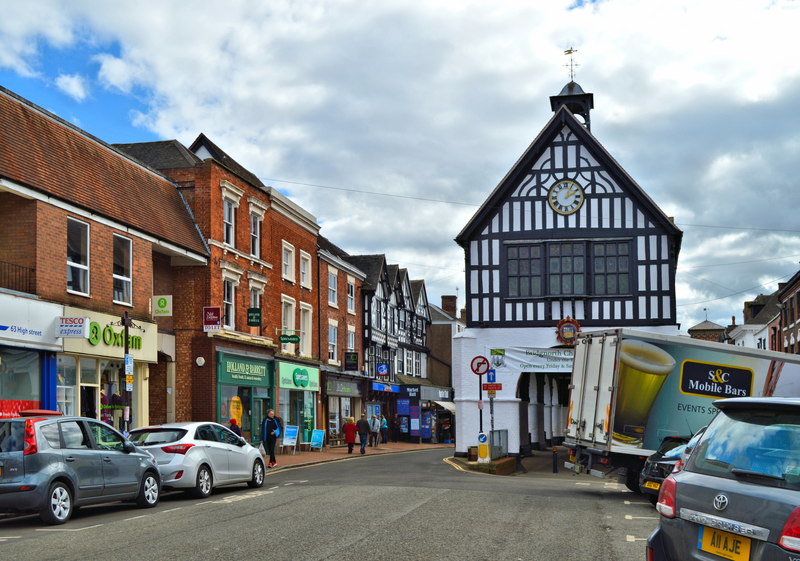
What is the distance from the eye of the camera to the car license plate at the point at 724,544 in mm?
5242

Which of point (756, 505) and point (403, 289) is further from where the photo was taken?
point (403, 289)

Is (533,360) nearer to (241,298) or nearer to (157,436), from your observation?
(241,298)

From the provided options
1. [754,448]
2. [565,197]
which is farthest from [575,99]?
[754,448]

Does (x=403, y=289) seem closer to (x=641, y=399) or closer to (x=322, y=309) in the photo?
(x=322, y=309)

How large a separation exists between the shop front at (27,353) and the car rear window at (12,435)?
636 centimetres

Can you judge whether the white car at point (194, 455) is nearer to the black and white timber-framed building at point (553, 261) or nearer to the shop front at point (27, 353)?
the shop front at point (27, 353)

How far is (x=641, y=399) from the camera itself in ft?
57.0

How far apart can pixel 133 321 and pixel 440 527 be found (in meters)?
15.2

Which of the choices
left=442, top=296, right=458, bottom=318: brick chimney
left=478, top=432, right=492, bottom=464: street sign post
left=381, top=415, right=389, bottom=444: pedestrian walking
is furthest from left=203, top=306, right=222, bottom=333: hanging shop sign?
left=442, top=296, right=458, bottom=318: brick chimney

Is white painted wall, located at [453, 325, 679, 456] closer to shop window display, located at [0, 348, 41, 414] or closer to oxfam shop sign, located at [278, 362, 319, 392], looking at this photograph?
oxfam shop sign, located at [278, 362, 319, 392]

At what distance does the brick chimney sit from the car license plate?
69933mm

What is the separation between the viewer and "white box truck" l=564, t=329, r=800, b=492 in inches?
680

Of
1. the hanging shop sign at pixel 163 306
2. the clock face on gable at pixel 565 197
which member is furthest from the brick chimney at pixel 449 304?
the hanging shop sign at pixel 163 306

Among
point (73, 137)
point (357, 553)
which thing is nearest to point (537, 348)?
point (73, 137)
